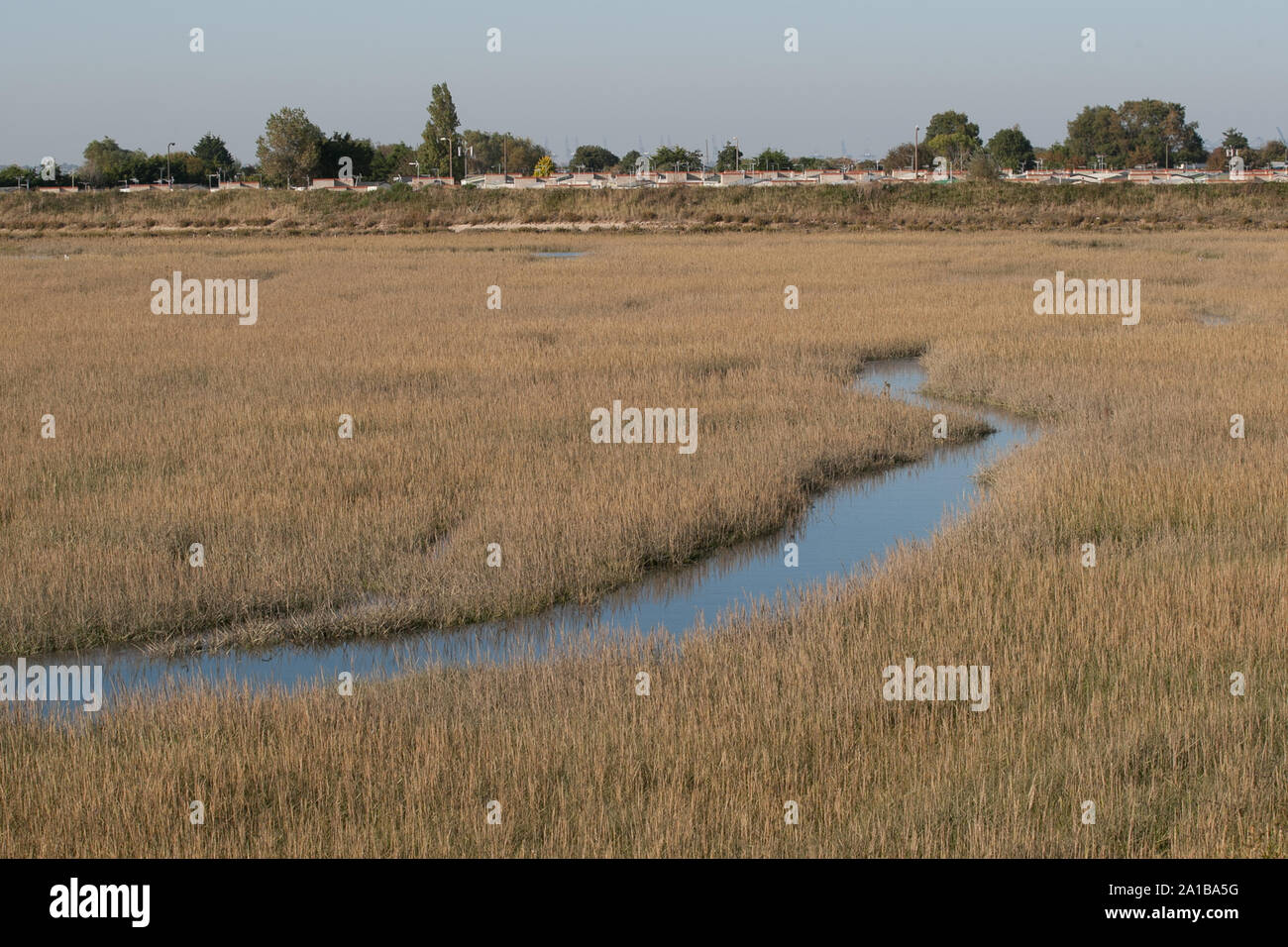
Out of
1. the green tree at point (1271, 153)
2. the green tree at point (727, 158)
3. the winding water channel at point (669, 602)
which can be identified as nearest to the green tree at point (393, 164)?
the green tree at point (727, 158)

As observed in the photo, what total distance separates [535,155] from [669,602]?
490 ft

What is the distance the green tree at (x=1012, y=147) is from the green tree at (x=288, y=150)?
69.7 meters

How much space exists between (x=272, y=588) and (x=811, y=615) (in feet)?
12.0

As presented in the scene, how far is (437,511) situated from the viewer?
33.8 feet

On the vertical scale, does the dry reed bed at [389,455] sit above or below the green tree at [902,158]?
below

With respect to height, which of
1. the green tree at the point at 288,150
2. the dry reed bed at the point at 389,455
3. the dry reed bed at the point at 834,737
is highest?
the green tree at the point at 288,150

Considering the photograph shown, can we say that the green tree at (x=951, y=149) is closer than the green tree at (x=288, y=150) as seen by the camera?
No

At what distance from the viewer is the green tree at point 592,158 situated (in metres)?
156

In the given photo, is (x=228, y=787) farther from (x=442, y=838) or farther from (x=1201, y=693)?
(x=1201, y=693)

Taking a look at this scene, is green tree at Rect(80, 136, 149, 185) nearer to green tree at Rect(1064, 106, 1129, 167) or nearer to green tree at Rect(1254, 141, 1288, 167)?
green tree at Rect(1064, 106, 1129, 167)

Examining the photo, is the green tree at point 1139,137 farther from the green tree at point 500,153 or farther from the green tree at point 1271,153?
the green tree at point 500,153

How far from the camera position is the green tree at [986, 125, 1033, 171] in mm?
129375

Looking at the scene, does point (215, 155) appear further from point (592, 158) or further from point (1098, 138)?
point (1098, 138)

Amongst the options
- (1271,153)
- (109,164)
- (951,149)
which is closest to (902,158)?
(951,149)
